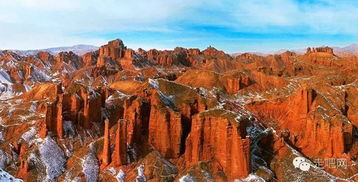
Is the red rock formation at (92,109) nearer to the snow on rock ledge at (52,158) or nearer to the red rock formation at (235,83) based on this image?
the snow on rock ledge at (52,158)

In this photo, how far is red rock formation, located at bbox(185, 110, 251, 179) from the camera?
101 metres

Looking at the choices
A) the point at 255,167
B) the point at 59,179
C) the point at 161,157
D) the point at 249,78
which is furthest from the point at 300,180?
the point at 249,78

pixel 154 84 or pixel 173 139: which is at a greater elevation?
pixel 154 84

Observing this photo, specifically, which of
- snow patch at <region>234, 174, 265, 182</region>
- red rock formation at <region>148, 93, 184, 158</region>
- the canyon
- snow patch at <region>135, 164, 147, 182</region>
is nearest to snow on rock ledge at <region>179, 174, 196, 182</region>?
the canyon

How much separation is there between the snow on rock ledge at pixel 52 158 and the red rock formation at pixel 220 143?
33.3 metres

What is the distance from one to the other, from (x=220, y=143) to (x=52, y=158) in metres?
44.5

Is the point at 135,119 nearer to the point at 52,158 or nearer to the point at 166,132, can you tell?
the point at 166,132

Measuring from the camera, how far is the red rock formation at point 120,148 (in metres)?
106

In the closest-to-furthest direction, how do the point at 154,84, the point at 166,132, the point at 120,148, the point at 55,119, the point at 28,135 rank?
the point at 120,148 < the point at 166,132 < the point at 55,119 < the point at 28,135 < the point at 154,84

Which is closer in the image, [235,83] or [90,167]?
[90,167]

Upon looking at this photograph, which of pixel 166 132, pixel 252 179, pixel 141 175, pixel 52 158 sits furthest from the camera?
pixel 166 132

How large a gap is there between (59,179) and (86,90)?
3216 centimetres

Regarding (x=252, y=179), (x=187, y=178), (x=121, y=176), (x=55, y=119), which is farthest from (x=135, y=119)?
(x=252, y=179)

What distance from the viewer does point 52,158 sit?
110938mm
